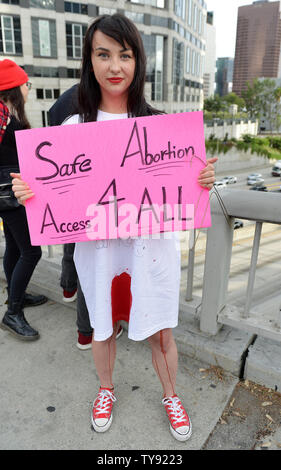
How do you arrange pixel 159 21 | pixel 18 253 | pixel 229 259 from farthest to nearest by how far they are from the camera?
pixel 159 21
pixel 18 253
pixel 229 259

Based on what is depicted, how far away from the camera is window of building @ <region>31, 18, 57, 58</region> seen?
29266 millimetres

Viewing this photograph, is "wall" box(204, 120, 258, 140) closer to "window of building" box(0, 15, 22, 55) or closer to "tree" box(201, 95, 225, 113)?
"tree" box(201, 95, 225, 113)

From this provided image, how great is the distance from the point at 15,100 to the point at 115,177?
1085mm

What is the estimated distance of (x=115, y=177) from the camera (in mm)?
1622

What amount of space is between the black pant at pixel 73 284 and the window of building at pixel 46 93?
3140 centimetres

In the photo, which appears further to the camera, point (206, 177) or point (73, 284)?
point (73, 284)

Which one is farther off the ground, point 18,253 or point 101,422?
point 18,253

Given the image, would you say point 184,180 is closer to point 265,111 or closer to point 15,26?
point 15,26

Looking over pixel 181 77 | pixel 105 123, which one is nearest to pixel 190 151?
pixel 105 123

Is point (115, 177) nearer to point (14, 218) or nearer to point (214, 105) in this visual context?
point (14, 218)

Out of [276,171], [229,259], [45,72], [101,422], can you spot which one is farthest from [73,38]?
[101,422]

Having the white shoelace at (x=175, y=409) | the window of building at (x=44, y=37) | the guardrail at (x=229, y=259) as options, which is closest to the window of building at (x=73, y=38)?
the window of building at (x=44, y=37)

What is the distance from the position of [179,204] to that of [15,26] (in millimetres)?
33387

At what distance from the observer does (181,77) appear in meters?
44.1
